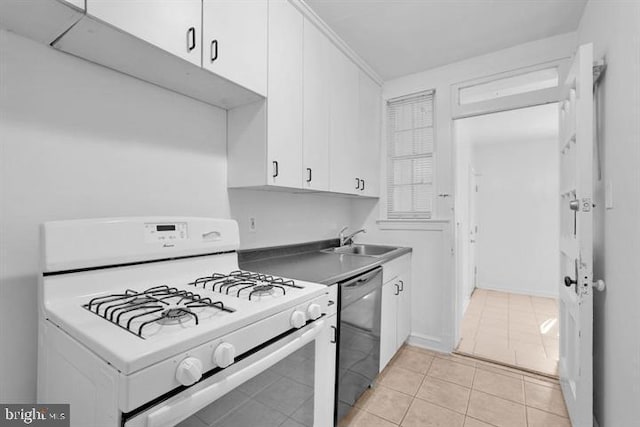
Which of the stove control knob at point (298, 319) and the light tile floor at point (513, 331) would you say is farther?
the light tile floor at point (513, 331)

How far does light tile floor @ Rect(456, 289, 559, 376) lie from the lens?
2.46 metres

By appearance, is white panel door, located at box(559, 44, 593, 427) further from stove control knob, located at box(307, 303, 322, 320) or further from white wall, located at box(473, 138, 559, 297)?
white wall, located at box(473, 138, 559, 297)

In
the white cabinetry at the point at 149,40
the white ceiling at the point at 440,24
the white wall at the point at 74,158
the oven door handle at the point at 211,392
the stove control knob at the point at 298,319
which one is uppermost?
the white ceiling at the point at 440,24

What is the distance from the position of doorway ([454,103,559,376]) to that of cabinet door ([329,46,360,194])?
5.83 ft

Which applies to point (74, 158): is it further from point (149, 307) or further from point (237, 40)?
point (237, 40)

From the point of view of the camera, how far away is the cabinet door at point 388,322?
2053mm

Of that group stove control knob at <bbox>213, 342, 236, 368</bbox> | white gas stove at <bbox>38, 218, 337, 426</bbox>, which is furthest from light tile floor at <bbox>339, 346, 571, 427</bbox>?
stove control knob at <bbox>213, 342, 236, 368</bbox>

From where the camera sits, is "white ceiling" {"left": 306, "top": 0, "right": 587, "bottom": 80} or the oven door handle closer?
the oven door handle

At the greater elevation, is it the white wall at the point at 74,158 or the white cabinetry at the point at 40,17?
the white cabinetry at the point at 40,17

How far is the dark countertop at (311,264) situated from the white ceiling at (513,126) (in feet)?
6.47

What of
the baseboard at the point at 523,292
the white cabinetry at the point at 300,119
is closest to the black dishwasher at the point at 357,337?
the white cabinetry at the point at 300,119

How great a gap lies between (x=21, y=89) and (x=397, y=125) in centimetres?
257

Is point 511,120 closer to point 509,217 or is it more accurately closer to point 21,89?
point 509,217

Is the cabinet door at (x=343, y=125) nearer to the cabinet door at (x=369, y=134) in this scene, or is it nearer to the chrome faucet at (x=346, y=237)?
the cabinet door at (x=369, y=134)
